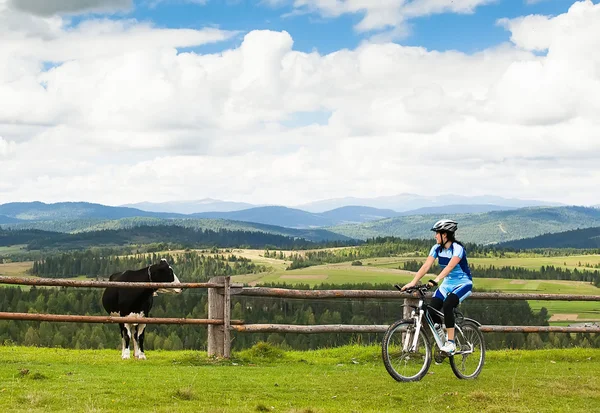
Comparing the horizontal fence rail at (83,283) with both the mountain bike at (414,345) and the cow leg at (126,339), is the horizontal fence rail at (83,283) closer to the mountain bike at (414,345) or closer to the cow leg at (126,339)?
the cow leg at (126,339)

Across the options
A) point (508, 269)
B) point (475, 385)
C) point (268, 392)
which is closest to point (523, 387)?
point (475, 385)

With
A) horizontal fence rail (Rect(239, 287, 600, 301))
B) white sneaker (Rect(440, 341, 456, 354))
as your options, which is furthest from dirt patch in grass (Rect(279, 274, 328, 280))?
white sneaker (Rect(440, 341, 456, 354))

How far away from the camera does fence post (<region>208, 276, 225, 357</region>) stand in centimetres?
1500

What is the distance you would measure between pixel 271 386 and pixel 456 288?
11.6 feet

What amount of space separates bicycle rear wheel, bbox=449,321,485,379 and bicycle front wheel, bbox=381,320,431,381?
722 millimetres

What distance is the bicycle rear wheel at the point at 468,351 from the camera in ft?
41.0

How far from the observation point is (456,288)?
11.8 meters

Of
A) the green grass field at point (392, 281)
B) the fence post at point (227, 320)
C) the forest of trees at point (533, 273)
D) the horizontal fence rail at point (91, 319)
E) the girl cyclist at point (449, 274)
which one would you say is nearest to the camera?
the girl cyclist at point (449, 274)

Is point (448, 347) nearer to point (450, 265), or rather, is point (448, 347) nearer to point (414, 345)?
point (414, 345)

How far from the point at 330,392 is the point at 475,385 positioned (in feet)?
8.73

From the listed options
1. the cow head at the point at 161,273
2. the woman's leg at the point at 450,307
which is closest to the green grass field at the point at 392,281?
the cow head at the point at 161,273

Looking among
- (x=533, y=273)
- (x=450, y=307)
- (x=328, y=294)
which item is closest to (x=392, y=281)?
(x=533, y=273)

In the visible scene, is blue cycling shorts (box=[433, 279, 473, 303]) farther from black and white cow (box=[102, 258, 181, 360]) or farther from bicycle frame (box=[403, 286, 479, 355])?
black and white cow (box=[102, 258, 181, 360])

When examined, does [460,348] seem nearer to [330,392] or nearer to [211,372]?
[330,392]
